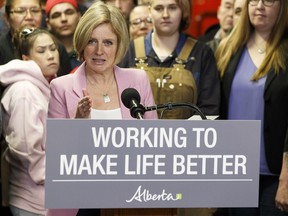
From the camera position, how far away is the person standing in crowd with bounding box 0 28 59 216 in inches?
143

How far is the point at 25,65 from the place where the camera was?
3766mm

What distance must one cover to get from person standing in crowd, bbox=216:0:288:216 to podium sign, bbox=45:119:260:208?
115 centimetres

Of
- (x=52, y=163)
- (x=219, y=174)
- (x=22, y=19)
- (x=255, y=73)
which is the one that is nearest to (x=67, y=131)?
(x=52, y=163)

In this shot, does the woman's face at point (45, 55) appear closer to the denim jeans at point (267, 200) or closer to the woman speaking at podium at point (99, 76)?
the woman speaking at podium at point (99, 76)

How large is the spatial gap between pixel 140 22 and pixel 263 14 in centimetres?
142

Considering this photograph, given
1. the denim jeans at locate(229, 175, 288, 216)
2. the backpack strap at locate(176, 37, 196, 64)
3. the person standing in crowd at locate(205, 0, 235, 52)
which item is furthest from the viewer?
the person standing in crowd at locate(205, 0, 235, 52)

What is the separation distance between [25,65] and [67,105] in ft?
2.53

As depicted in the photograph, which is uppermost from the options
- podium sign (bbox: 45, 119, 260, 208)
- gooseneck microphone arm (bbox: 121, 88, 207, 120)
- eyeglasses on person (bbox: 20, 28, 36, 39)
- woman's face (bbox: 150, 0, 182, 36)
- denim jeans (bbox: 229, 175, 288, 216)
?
woman's face (bbox: 150, 0, 182, 36)

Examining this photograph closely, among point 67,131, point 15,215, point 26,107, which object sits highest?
point 67,131

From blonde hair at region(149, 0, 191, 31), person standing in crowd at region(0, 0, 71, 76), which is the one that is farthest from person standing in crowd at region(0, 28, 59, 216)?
blonde hair at region(149, 0, 191, 31)

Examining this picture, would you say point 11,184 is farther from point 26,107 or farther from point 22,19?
point 22,19

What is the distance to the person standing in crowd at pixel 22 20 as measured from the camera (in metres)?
4.20

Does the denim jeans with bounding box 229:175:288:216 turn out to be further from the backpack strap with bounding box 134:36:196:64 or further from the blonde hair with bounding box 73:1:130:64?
the blonde hair with bounding box 73:1:130:64

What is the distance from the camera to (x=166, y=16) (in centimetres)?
398
